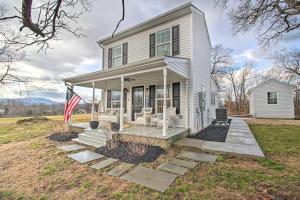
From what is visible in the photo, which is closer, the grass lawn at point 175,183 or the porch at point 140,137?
the grass lawn at point 175,183

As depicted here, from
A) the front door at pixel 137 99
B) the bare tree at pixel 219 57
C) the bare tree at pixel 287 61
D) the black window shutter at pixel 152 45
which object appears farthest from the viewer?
the bare tree at pixel 219 57

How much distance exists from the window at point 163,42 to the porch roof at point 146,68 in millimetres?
1547

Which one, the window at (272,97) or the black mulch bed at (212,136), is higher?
the window at (272,97)

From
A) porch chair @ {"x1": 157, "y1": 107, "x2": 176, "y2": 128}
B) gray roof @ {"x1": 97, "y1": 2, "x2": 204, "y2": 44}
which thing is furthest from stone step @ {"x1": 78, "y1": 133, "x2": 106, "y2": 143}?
gray roof @ {"x1": 97, "y1": 2, "x2": 204, "y2": 44}

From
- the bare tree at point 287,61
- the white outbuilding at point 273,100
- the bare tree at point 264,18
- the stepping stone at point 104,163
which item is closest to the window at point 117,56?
the bare tree at point 264,18

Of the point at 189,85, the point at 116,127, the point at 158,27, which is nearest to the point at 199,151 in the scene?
the point at 189,85

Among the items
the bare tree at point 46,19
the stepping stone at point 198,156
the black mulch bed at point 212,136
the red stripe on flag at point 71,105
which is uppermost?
the bare tree at point 46,19

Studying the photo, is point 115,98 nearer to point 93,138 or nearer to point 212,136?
point 93,138

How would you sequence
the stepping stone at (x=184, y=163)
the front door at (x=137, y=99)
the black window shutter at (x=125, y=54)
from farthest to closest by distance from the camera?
the black window shutter at (x=125, y=54), the front door at (x=137, y=99), the stepping stone at (x=184, y=163)

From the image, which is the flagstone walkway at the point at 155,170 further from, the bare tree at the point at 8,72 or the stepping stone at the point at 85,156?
the bare tree at the point at 8,72

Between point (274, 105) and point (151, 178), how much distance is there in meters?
18.4

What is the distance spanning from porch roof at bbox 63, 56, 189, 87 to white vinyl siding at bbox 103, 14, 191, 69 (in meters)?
0.94

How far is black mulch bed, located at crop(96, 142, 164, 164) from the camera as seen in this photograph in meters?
4.66

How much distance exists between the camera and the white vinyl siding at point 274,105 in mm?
15867
